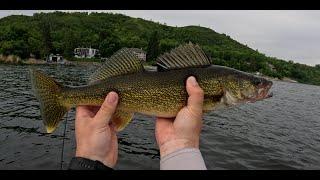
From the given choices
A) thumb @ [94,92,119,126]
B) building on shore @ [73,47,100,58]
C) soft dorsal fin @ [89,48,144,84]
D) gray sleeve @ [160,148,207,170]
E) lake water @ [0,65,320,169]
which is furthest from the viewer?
building on shore @ [73,47,100,58]

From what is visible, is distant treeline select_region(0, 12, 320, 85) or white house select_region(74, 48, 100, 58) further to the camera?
white house select_region(74, 48, 100, 58)

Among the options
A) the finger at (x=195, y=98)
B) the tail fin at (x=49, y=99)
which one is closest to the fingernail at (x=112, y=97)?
the tail fin at (x=49, y=99)

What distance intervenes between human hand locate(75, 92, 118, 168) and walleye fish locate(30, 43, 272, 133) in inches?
7.8

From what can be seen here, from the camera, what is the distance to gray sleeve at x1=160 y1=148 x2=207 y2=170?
8.77 feet

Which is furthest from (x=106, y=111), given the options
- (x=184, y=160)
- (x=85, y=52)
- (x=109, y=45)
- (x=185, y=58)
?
(x=85, y=52)

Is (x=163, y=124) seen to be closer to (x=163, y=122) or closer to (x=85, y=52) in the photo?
(x=163, y=122)

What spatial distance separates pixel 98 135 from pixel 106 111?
256 mm

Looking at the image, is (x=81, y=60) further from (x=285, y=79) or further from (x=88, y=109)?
(x=88, y=109)

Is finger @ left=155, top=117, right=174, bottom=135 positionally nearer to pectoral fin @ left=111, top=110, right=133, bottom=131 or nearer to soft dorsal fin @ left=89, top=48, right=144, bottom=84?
pectoral fin @ left=111, top=110, right=133, bottom=131

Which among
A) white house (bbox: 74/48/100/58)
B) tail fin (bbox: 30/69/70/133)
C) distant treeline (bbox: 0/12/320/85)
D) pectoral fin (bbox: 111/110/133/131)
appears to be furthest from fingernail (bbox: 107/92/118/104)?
white house (bbox: 74/48/100/58)

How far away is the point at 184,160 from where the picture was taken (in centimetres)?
275

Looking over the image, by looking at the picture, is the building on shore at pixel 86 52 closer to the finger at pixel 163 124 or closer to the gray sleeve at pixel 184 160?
the finger at pixel 163 124
